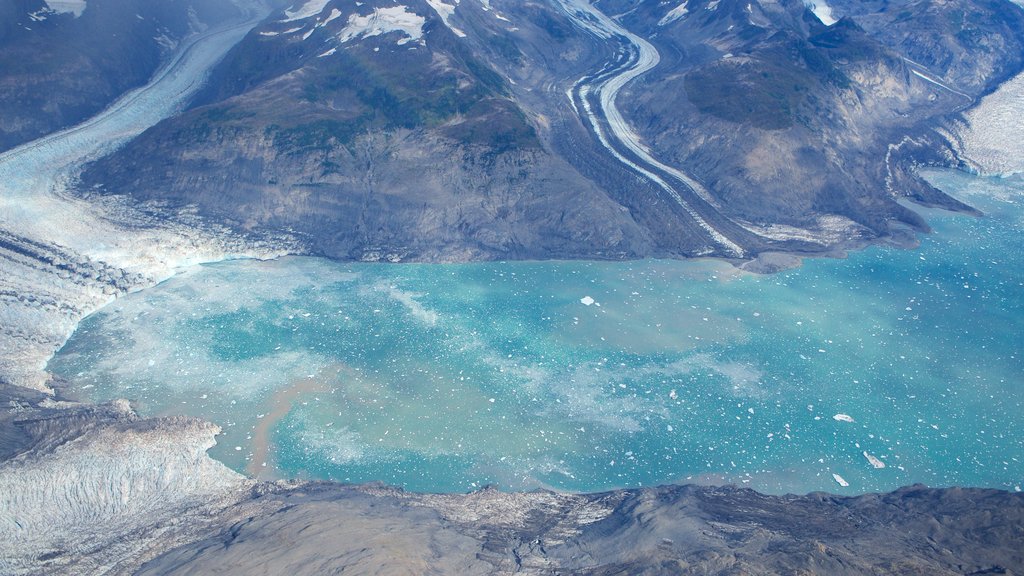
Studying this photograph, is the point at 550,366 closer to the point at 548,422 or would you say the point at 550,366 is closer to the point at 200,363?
the point at 548,422

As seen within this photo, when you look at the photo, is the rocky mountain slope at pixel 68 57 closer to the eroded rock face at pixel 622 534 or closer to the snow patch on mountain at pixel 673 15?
the eroded rock face at pixel 622 534

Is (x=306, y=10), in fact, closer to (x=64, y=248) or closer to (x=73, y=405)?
(x=64, y=248)

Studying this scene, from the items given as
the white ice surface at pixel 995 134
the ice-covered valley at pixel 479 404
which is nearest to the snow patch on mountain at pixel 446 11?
the ice-covered valley at pixel 479 404

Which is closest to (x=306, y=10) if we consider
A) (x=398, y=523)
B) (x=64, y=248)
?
(x=64, y=248)

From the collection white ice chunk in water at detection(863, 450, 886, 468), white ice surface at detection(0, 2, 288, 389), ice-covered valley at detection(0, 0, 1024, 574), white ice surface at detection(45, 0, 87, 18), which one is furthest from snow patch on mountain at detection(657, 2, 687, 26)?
white ice chunk in water at detection(863, 450, 886, 468)

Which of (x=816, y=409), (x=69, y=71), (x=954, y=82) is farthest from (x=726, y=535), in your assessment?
(x=954, y=82)

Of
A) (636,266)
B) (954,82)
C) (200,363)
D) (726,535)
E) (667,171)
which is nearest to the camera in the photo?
(726,535)
